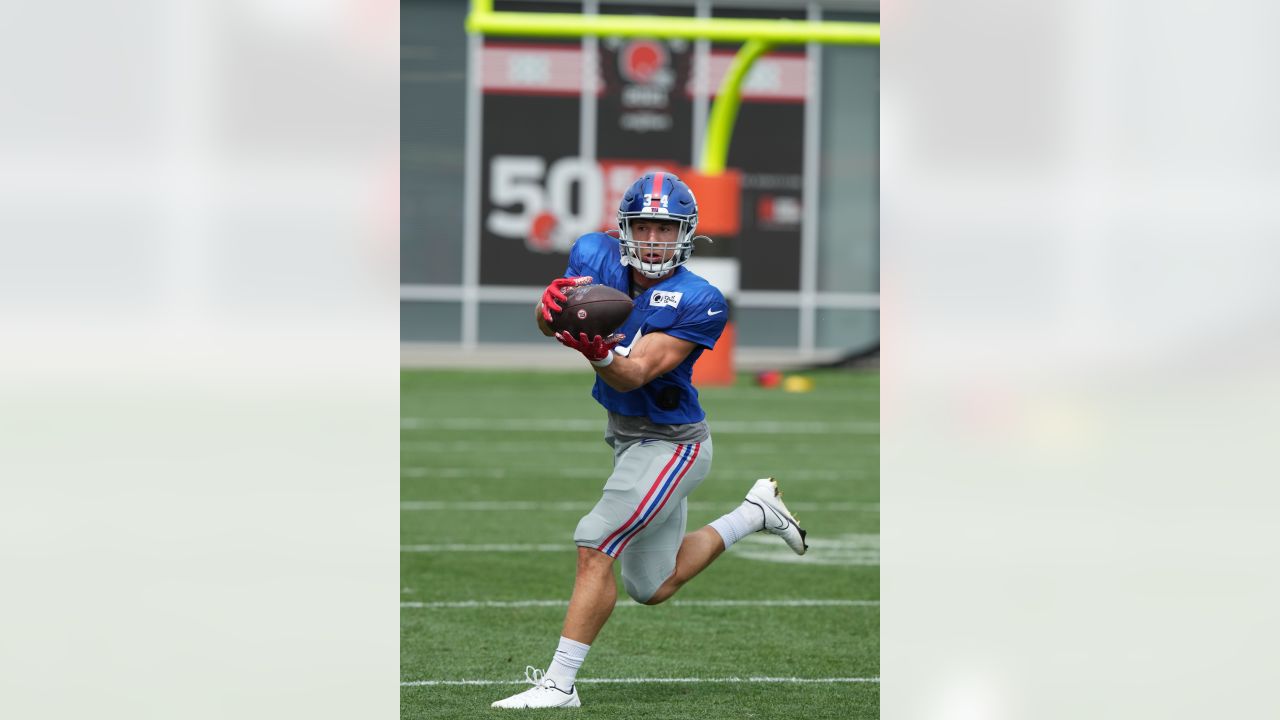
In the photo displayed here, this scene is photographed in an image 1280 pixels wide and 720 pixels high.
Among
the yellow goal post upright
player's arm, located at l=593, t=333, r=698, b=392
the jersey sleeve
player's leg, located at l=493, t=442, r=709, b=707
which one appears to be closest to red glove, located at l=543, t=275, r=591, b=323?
player's arm, located at l=593, t=333, r=698, b=392

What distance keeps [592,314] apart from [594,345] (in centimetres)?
8

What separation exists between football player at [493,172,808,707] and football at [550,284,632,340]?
49 mm

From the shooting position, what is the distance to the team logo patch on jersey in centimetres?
491

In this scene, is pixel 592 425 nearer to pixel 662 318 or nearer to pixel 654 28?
pixel 654 28

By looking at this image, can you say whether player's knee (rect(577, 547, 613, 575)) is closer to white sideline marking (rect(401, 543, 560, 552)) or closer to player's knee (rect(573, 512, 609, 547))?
player's knee (rect(573, 512, 609, 547))

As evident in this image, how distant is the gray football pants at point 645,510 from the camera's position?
4.89m

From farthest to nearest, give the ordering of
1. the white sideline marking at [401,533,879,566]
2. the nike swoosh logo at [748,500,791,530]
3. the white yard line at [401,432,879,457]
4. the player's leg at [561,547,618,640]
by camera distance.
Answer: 1. the white yard line at [401,432,879,457]
2. the white sideline marking at [401,533,879,566]
3. the nike swoosh logo at [748,500,791,530]
4. the player's leg at [561,547,618,640]

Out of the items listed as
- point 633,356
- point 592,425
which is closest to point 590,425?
point 592,425

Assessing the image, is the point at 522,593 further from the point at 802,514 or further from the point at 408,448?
the point at 408,448

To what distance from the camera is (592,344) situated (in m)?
4.54

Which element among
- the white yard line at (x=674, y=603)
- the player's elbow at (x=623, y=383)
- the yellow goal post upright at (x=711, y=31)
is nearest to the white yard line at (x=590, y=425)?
the yellow goal post upright at (x=711, y=31)

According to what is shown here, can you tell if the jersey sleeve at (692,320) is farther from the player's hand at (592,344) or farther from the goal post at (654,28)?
the goal post at (654,28)
